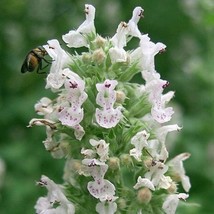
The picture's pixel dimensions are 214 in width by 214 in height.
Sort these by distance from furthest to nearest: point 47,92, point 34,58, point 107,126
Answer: point 47,92 → point 34,58 → point 107,126

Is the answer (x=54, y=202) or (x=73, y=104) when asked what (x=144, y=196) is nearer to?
(x=54, y=202)

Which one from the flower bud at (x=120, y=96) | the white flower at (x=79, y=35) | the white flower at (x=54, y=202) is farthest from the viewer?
the white flower at (x=79, y=35)

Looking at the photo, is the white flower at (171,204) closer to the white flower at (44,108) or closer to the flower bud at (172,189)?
the flower bud at (172,189)

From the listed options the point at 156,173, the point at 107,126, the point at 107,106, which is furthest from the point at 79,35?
the point at 156,173

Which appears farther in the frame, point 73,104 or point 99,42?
point 99,42

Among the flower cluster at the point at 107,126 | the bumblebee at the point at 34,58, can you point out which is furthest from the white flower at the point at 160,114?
the bumblebee at the point at 34,58

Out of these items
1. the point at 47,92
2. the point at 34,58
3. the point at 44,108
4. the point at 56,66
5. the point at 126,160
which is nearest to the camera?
the point at 126,160
